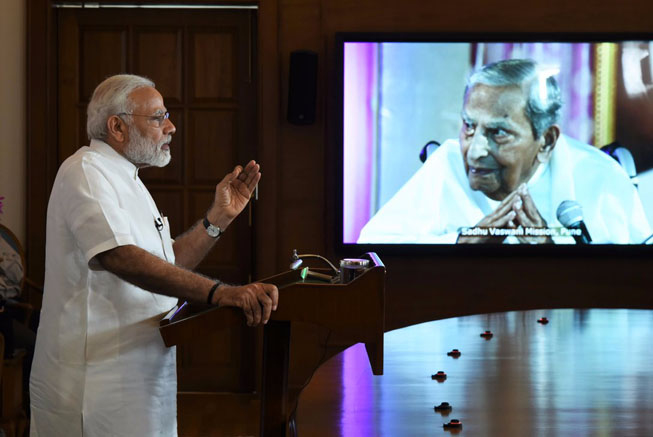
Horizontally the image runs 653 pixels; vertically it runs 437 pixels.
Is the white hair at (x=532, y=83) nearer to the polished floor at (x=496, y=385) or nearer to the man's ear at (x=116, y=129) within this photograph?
the polished floor at (x=496, y=385)

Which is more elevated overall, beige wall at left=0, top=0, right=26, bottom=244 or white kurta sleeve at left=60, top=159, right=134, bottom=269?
beige wall at left=0, top=0, right=26, bottom=244

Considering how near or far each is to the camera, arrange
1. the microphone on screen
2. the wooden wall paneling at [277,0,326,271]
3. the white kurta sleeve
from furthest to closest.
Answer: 1. the wooden wall paneling at [277,0,326,271]
2. the microphone on screen
3. the white kurta sleeve

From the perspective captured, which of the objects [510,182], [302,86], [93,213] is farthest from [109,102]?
[510,182]

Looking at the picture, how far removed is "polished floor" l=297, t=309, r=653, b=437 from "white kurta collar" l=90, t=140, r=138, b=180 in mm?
748

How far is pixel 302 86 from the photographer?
4719 millimetres

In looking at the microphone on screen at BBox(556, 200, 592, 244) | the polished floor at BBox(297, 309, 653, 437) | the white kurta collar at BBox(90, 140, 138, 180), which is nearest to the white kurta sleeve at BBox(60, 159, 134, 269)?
the white kurta collar at BBox(90, 140, 138, 180)

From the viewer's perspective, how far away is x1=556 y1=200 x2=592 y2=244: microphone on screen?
4.74m

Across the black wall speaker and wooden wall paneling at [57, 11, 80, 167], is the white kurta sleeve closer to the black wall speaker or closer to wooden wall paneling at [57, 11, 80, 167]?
the black wall speaker

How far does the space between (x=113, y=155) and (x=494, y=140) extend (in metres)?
3.00

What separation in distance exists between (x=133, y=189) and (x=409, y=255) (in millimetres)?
2877

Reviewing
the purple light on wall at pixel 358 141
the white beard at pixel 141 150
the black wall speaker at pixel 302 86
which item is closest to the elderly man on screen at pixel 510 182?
the purple light on wall at pixel 358 141

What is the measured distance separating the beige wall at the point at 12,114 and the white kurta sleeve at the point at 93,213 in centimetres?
290

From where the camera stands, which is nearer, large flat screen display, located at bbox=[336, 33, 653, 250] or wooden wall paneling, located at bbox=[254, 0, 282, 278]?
large flat screen display, located at bbox=[336, 33, 653, 250]

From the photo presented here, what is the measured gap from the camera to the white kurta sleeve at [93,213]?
1.92 m
